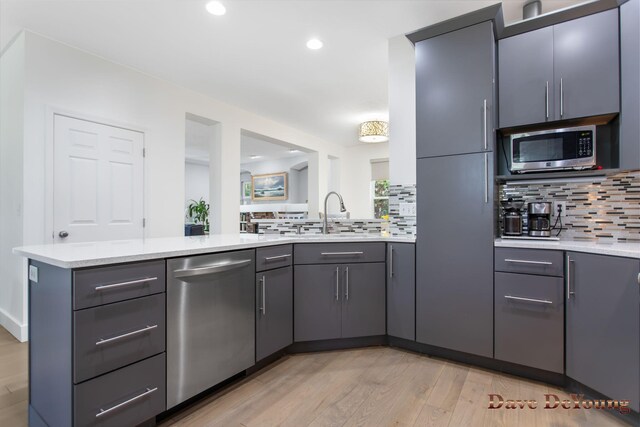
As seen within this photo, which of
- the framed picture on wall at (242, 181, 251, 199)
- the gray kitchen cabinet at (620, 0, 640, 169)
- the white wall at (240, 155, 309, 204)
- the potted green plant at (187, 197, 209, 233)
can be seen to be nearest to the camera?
the gray kitchen cabinet at (620, 0, 640, 169)

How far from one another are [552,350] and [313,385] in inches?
58.2

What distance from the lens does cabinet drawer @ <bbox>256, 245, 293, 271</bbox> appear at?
217cm

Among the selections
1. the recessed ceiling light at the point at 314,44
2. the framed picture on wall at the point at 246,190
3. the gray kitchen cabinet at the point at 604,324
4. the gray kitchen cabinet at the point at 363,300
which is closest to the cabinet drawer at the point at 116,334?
the gray kitchen cabinet at the point at 363,300

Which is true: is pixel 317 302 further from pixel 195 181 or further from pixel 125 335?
pixel 195 181

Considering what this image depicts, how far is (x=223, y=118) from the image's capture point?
15.5 ft

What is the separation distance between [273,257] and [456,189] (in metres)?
1.40

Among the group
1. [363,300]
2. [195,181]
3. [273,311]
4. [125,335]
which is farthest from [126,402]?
[195,181]

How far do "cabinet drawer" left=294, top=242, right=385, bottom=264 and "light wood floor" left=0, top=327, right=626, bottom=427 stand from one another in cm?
73

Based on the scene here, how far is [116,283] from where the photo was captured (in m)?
1.41

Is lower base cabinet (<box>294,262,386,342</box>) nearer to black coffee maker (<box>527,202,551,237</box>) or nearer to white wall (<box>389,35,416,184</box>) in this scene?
white wall (<box>389,35,416,184</box>)

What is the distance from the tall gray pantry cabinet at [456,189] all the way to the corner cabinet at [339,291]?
334mm

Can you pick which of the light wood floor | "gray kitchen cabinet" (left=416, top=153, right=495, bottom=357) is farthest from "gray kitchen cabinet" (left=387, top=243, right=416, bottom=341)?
the light wood floor

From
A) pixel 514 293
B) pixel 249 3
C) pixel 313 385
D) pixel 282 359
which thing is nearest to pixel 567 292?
pixel 514 293

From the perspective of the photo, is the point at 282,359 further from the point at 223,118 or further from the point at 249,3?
the point at 223,118
